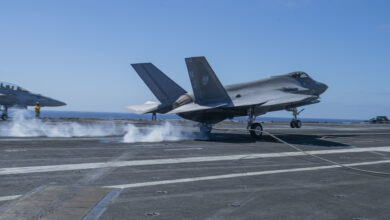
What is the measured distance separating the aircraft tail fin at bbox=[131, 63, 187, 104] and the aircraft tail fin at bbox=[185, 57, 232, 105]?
2100 mm

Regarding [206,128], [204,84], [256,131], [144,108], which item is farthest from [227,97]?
[144,108]

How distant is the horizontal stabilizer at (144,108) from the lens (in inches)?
867

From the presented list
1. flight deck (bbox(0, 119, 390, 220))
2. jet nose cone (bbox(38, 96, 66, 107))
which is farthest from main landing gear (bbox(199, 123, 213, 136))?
jet nose cone (bbox(38, 96, 66, 107))

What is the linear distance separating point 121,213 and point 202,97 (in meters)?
16.0

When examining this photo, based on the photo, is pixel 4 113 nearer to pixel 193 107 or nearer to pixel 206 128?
pixel 206 128

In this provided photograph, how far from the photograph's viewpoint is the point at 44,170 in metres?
8.95

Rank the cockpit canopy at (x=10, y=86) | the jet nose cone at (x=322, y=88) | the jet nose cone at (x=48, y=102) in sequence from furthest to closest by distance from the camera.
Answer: the jet nose cone at (x=48, y=102), the cockpit canopy at (x=10, y=86), the jet nose cone at (x=322, y=88)

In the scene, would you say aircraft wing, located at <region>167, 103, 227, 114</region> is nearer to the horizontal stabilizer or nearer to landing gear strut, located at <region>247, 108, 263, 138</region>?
the horizontal stabilizer

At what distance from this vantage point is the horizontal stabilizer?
22016 mm

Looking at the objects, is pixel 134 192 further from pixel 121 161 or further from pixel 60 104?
pixel 60 104

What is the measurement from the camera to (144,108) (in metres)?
22.7

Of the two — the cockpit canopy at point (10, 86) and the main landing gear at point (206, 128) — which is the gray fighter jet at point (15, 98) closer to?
the cockpit canopy at point (10, 86)

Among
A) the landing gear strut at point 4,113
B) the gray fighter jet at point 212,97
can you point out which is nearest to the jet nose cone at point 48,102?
the landing gear strut at point 4,113

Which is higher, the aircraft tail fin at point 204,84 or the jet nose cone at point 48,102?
Result: the aircraft tail fin at point 204,84
